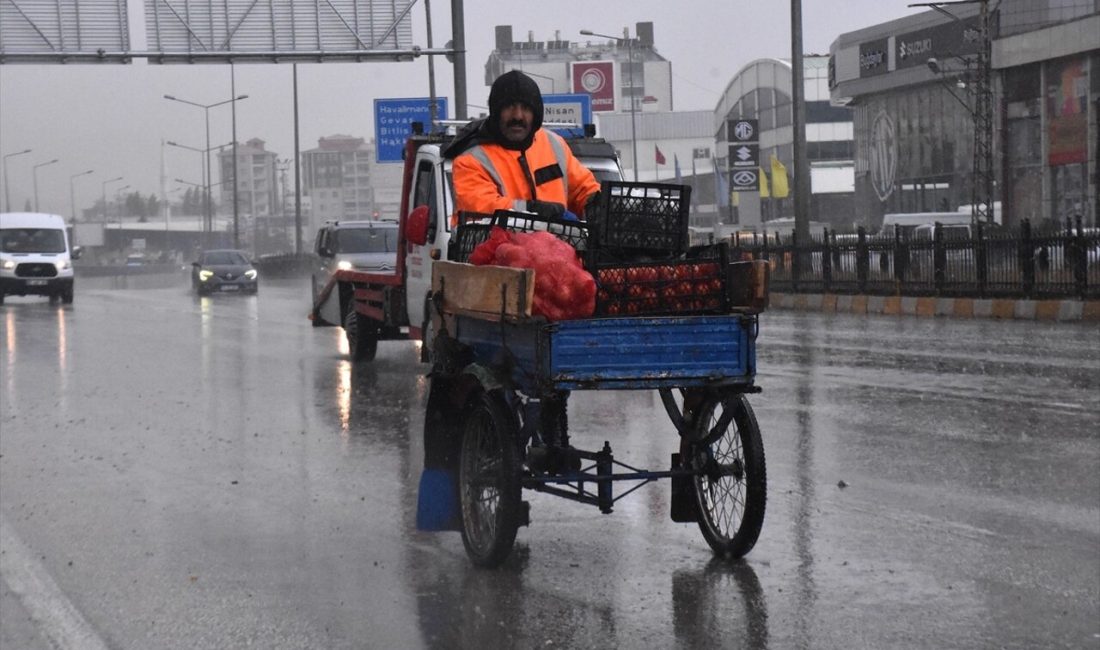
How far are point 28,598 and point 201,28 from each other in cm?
2692

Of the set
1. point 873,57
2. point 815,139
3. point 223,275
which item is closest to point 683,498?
point 223,275

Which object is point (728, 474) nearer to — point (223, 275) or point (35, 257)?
point (35, 257)

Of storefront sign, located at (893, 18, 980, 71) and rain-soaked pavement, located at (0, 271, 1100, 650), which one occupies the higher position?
storefront sign, located at (893, 18, 980, 71)

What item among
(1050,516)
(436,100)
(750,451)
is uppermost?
(436,100)

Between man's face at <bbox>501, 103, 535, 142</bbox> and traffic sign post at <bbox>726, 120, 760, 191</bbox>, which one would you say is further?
traffic sign post at <bbox>726, 120, 760, 191</bbox>

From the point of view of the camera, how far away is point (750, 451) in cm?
626

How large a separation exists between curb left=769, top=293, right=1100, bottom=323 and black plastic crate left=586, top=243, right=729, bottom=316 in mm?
17598

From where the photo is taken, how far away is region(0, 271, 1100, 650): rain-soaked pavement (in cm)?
554

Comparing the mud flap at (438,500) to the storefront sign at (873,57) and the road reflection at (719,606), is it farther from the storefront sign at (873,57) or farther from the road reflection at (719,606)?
the storefront sign at (873,57)

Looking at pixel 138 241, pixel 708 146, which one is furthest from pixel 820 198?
pixel 138 241

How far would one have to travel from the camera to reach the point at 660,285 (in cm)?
620

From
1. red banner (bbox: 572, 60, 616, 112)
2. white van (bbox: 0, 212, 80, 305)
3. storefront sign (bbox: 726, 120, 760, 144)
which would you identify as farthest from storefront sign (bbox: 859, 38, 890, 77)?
white van (bbox: 0, 212, 80, 305)

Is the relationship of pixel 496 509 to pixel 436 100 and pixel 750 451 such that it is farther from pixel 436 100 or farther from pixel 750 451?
pixel 436 100

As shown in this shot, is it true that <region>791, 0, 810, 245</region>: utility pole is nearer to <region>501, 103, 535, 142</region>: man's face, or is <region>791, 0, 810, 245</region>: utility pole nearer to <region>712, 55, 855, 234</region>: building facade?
<region>501, 103, 535, 142</region>: man's face
